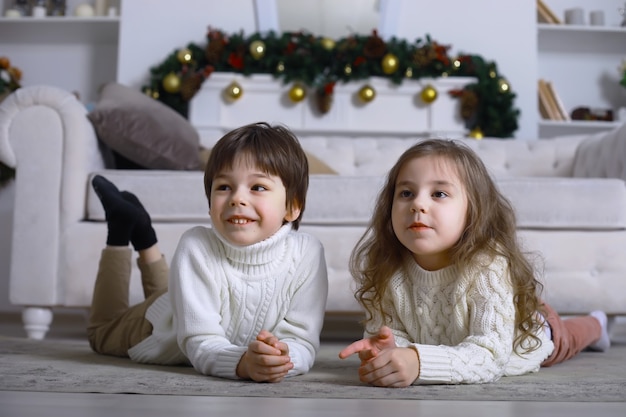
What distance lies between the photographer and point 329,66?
3613mm

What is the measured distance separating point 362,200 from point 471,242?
0.91m

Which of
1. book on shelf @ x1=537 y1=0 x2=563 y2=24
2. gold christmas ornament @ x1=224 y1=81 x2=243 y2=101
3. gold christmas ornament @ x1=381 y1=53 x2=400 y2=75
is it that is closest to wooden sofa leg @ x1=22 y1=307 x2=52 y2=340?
gold christmas ornament @ x1=224 y1=81 x2=243 y2=101

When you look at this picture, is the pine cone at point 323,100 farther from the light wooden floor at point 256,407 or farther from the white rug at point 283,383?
the light wooden floor at point 256,407

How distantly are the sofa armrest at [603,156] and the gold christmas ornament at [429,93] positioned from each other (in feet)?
3.15

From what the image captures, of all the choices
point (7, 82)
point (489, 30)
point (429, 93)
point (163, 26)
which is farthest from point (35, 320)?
point (489, 30)

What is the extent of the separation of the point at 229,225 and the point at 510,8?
10.1 ft

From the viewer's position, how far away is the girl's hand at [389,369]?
1041 millimetres

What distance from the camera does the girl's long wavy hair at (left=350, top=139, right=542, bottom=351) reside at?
3.94 ft

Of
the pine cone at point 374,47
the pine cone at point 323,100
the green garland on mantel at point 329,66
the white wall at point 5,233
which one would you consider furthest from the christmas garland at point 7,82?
the pine cone at point 374,47

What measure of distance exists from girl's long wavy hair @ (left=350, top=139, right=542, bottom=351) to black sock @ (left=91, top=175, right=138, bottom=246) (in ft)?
1.65

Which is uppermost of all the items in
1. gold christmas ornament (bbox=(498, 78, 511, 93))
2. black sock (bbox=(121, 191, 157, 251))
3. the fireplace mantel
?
gold christmas ornament (bbox=(498, 78, 511, 93))

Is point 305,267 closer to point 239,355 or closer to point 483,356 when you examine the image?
point 239,355

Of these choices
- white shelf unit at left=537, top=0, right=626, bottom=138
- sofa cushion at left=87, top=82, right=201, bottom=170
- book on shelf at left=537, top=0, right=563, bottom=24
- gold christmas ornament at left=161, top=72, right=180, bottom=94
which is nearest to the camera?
sofa cushion at left=87, top=82, right=201, bottom=170

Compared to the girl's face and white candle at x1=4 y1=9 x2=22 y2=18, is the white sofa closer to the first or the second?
the girl's face
